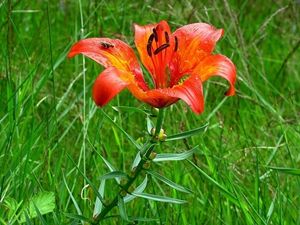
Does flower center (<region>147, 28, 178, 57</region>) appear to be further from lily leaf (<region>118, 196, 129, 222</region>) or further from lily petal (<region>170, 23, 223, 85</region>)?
lily leaf (<region>118, 196, 129, 222</region>)

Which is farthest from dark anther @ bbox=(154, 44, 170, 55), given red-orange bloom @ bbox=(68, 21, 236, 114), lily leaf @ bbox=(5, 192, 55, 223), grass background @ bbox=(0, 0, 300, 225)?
lily leaf @ bbox=(5, 192, 55, 223)

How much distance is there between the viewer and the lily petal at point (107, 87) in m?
1.44

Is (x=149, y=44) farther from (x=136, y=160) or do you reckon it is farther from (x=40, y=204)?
(x=40, y=204)

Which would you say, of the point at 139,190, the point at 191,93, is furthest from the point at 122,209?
the point at 191,93

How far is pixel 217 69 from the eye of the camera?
1.61 meters

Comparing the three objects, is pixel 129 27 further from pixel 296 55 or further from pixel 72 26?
pixel 296 55

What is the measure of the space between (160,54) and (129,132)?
114 centimetres

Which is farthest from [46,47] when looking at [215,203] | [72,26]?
[215,203]

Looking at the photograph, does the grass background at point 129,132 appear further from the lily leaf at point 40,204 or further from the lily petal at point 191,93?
the lily petal at point 191,93

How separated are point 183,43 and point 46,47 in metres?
1.68

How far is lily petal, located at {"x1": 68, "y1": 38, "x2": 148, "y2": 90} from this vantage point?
1.60m

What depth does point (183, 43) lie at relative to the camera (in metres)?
1.74

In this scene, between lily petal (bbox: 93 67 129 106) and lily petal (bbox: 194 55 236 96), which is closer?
lily petal (bbox: 93 67 129 106)

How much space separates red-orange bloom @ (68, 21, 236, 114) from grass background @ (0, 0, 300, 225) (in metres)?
0.11
